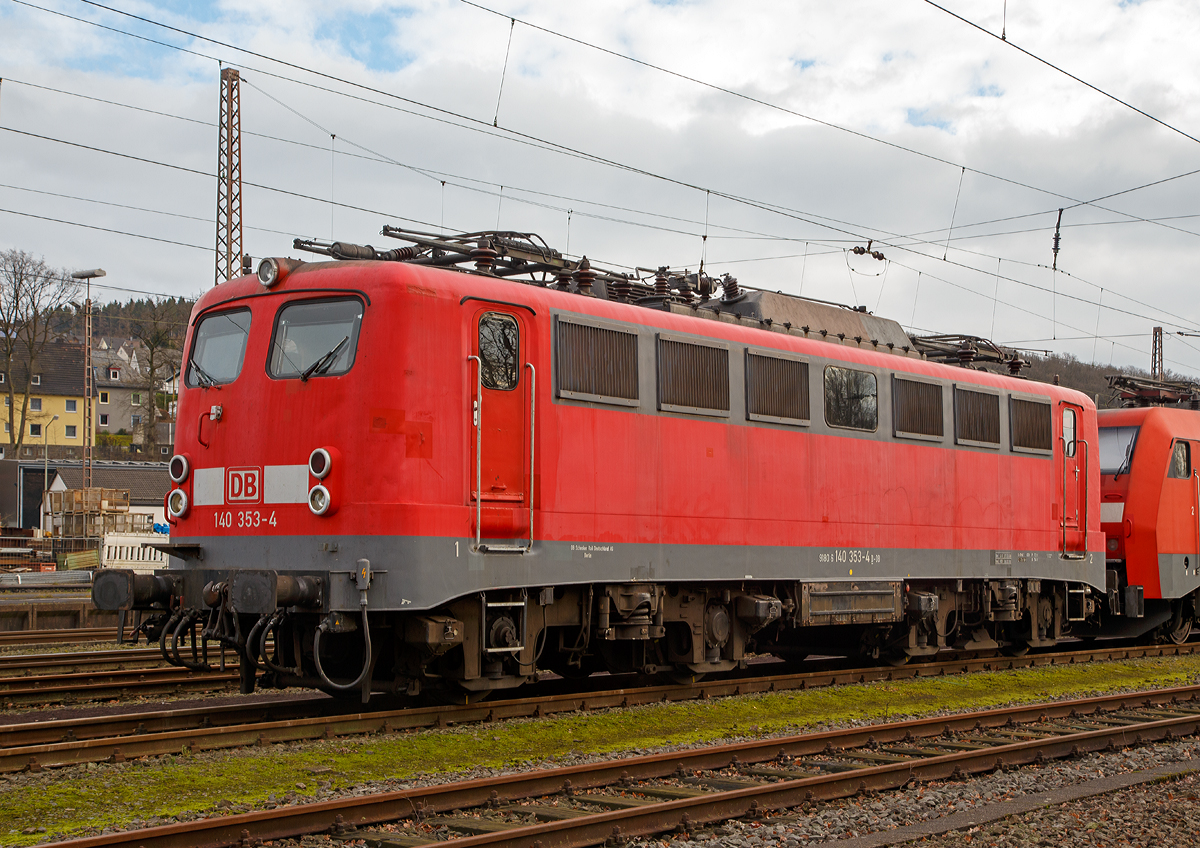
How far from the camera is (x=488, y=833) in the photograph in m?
6.96

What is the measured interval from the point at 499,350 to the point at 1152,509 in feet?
44.3

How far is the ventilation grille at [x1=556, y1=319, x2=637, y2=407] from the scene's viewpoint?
1136 centimetres

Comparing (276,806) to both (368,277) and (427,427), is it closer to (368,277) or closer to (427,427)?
(427,427)

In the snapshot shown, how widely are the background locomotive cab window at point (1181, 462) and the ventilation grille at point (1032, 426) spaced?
3.62 metres

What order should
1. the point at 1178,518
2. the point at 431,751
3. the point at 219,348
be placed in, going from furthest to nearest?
the point at 1178,518
the point at 219,348
the point at 431,751

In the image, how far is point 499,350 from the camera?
10875 mm

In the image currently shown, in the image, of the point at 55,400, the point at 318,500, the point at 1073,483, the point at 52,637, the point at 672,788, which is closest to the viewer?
the point at 672,788

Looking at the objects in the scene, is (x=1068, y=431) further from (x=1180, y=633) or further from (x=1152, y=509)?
(x=1180, y=633)

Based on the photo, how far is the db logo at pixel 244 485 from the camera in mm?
10391

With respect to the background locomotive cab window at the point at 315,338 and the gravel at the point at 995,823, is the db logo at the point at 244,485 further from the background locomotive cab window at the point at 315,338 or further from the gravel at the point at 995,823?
the gravel at the point at 995,823

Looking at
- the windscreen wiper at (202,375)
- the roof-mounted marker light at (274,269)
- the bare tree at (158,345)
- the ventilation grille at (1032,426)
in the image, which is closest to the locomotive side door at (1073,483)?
the ventilation grille at (1032,426)

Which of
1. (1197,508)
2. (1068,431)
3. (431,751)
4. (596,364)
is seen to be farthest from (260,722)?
(1197,508)

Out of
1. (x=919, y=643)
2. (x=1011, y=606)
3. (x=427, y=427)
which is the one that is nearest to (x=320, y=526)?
(x=427, y=427)

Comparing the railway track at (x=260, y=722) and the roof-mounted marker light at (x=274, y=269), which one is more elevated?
the roof-mounted marker light at (x=274, y=269)
